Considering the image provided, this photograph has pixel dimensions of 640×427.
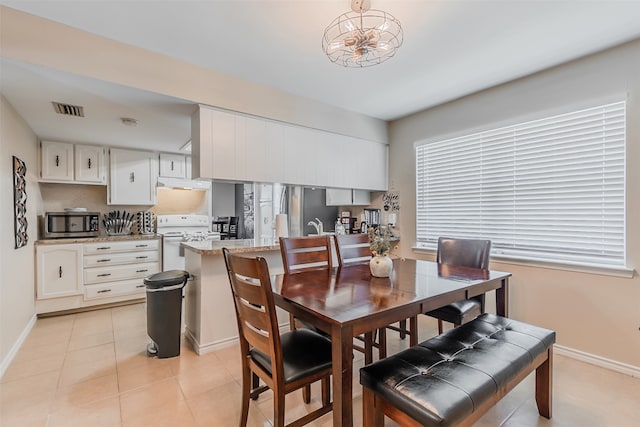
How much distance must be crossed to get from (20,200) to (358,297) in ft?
11.0

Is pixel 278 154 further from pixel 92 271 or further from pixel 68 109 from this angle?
pixel 92 271

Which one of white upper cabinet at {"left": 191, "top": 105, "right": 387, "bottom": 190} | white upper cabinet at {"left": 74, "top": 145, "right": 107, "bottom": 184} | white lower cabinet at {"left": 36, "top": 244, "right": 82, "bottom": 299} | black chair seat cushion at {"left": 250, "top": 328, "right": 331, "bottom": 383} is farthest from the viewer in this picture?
white upper cabinet at {"left": 74, "top": 145, "right": 107, "bottom": 184}

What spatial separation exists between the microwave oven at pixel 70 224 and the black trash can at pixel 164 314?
2.18 metres

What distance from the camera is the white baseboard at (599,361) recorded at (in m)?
2.20

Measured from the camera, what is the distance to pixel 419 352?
4.99 feet

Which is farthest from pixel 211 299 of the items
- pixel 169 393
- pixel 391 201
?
pixel 391 201

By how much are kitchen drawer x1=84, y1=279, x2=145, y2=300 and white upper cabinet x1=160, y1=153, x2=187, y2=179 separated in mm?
1650

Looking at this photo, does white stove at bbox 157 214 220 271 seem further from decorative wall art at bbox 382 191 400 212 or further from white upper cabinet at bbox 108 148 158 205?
decorative wall art at bbox 382 191 400 212

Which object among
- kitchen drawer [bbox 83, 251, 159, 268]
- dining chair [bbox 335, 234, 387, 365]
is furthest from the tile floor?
kitchen drawer [bbox 83, 251, 159, 268]

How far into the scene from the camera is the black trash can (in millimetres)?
2475

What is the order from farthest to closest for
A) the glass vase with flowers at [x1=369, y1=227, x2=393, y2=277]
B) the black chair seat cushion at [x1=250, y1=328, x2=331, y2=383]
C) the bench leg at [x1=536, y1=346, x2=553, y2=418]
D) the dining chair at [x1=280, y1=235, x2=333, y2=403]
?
the dining chair at [x1=280, y1=235, x2=333, y2=403]
the glass vase with flowers at [x1=369, y1=227, x2=393, y2=277]
the bench leg at [x1=536, y1=346, x2=553, y2=418]
the black chair seat cushion at [x1=250, y1=328, x2=331, y2=383]

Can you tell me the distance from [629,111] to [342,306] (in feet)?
8.83

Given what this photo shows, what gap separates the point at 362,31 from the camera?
5.69 ft

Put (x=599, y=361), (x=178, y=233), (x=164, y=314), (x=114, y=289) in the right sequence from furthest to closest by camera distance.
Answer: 1. (x=178, y=233)
2. (x=114, y=289)
3. (x=164, y=314)
4. (x=599, y=361)
